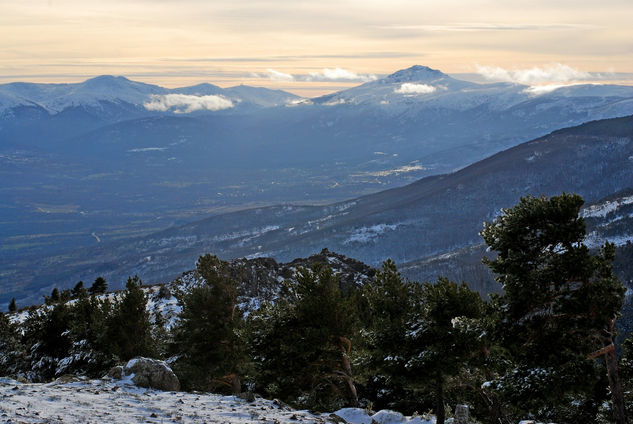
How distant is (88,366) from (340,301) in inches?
739

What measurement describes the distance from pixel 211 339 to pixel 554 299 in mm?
22742

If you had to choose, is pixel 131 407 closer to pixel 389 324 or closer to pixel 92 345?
pixel 389 324

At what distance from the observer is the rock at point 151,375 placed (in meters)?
27.1

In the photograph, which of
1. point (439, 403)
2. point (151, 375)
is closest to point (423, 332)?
point (439, 403)

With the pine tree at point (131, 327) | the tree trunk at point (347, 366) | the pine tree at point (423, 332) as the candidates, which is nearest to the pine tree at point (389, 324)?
the pine tree at point (423, 332)

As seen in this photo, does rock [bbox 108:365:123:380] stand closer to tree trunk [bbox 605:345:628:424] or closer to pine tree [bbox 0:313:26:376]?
tree trunk [bbox 605:345:628:424]

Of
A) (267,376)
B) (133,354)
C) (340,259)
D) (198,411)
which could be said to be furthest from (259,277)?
(198,411)

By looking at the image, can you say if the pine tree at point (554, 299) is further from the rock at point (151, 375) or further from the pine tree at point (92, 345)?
the pine tree at point (92, 345)

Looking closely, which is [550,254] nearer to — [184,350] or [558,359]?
[558,359]

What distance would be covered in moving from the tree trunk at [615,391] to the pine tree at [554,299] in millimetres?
97

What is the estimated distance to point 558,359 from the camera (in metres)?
21.5

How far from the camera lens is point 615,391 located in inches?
824

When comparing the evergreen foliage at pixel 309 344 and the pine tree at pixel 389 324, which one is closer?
the pine tree at pixel 389 324

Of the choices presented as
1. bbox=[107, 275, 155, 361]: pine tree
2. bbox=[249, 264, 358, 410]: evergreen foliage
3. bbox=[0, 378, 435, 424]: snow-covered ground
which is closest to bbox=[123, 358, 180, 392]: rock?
bbox=[0, 378, 435, 424]: snow-covered ground
